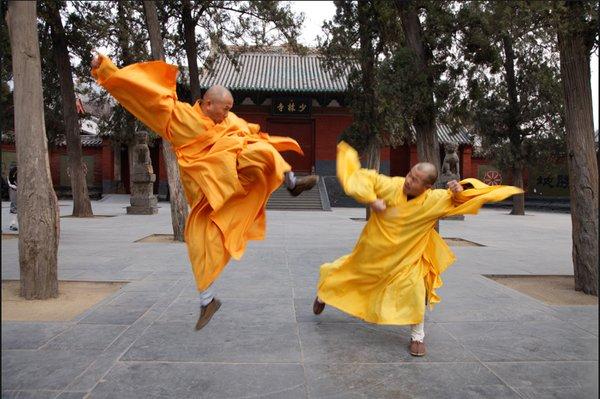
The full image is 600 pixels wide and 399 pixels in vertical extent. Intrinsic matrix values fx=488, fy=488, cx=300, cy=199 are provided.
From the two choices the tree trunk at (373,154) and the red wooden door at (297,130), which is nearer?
the tree trunk at (373,154)

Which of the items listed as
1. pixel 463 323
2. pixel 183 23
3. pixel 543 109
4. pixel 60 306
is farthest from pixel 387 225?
pixel 543 109

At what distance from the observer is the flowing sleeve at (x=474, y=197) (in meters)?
3.40

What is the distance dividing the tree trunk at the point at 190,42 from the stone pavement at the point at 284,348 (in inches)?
355

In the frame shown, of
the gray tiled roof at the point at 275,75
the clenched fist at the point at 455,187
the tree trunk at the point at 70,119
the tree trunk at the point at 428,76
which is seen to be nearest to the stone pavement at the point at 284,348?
the clenched fist at the point at 455,187

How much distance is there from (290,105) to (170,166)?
16.9m

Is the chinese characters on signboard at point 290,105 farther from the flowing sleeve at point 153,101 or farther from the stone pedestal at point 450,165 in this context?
the flowing sleeve at point 153,101

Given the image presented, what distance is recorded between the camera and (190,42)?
13555 millimetres

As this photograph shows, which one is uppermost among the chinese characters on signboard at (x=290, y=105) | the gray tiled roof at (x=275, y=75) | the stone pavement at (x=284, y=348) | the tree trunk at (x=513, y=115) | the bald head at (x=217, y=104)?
the gray tiled roof at (x=275, y=75)


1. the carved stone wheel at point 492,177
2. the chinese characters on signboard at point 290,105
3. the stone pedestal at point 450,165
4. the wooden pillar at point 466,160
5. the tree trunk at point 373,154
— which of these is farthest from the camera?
the wooden pillar at point 466,160

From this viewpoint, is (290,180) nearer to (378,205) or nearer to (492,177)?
(378,205)

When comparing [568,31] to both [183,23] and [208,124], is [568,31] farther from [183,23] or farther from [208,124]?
[183,23]

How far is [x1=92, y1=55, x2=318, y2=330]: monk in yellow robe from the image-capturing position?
3477 mm

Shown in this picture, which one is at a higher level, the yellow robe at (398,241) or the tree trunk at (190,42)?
the tree trunk at (190,42)

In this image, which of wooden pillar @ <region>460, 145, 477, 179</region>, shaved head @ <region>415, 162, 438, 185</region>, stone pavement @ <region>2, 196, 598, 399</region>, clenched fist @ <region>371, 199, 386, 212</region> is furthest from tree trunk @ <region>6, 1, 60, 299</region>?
wooden pillar @ <region>460, 145, 477, 179</region>
